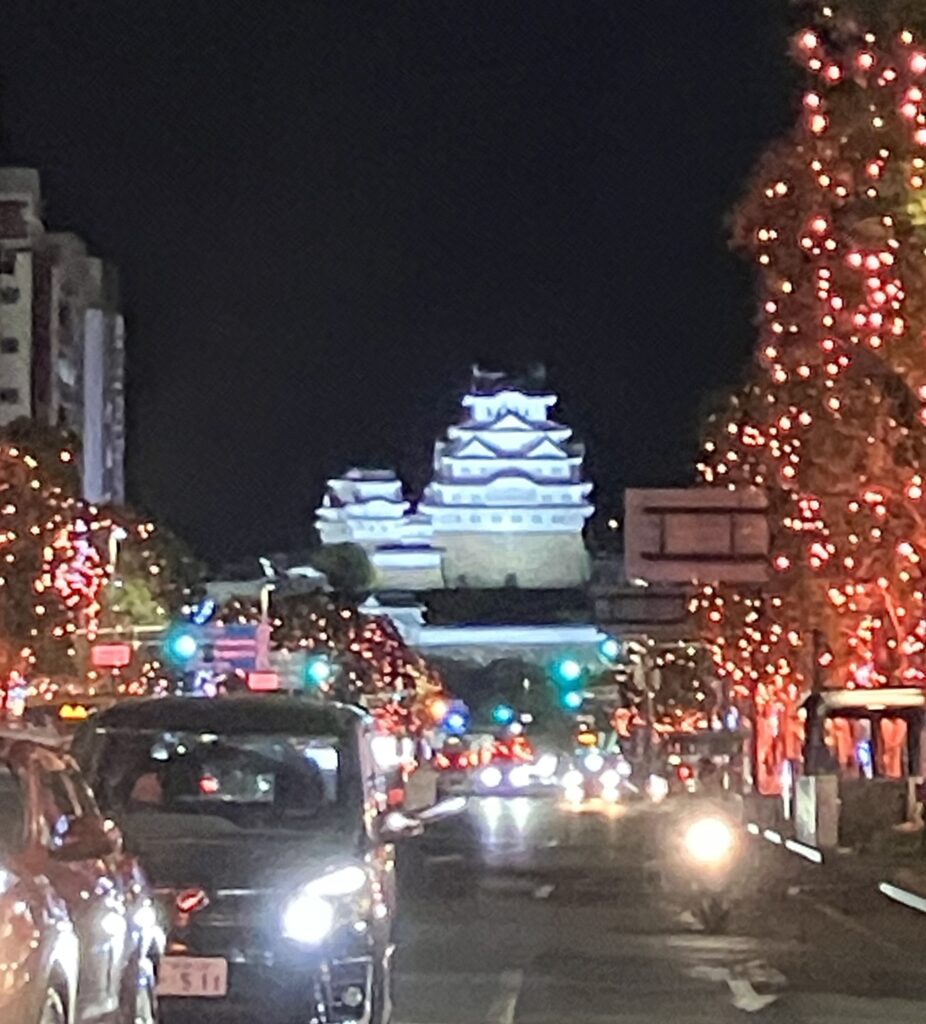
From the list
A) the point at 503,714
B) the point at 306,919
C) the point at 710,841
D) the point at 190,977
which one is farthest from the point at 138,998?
the point at 503,714

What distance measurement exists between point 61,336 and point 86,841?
12477cm

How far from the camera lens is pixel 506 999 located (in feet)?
64.0

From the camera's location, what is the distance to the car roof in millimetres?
15188

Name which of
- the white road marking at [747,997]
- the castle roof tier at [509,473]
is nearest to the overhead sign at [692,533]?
the white road marking at [747,997]

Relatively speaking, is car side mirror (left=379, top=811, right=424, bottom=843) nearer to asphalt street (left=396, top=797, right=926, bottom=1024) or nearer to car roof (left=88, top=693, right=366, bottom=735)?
car roof (left=88, top=693, right=366, bottom=735)

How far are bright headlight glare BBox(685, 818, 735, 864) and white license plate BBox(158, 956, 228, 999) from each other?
12622 mm

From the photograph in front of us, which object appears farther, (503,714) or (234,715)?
(503,714)

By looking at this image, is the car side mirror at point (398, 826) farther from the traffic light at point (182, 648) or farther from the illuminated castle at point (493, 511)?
the illuminated castle at point (493, 511)

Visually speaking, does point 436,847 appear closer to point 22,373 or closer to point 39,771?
point 39,771

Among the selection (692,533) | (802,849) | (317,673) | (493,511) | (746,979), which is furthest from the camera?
(493,511)

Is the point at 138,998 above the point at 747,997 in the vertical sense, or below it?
above

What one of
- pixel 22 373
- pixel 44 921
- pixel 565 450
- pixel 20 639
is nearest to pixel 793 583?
pixel 20 639

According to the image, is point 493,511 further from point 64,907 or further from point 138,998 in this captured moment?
point 64,907

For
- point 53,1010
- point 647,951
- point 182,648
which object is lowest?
point 647,951
